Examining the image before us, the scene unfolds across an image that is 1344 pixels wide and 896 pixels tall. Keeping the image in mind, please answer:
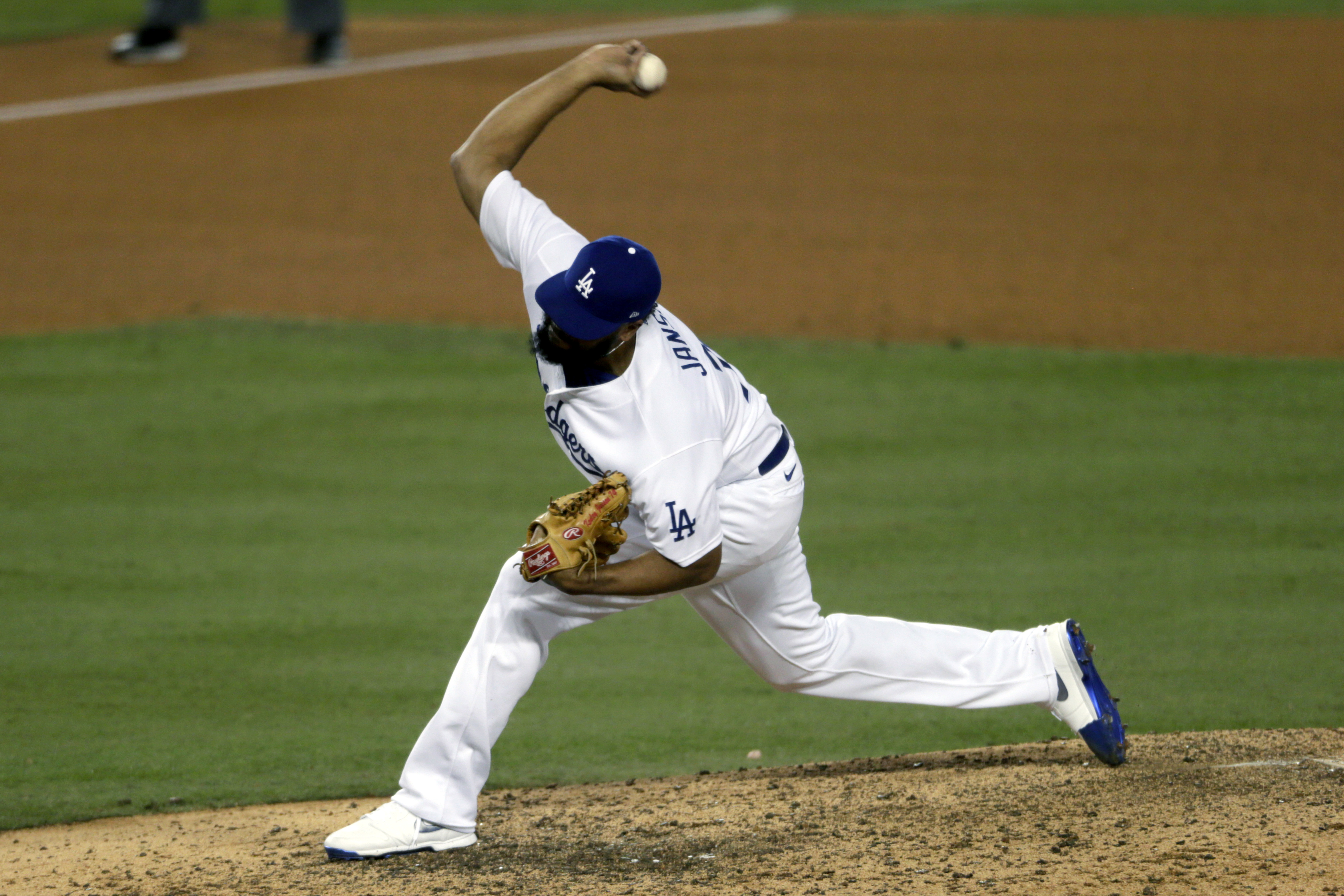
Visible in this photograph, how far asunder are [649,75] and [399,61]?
12.3 m

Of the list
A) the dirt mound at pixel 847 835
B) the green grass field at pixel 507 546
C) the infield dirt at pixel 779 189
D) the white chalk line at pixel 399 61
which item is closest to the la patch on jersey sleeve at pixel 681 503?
the dirt mound at pixel 847 835

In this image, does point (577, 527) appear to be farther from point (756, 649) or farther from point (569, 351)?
point (756, 649)

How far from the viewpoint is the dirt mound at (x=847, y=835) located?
137 inches

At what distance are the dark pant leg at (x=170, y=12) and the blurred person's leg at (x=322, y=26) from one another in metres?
0.94

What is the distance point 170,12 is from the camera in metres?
14.7

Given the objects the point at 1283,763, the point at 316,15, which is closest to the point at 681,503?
the point at 1283,763

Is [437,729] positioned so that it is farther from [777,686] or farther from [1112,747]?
[1112,747]

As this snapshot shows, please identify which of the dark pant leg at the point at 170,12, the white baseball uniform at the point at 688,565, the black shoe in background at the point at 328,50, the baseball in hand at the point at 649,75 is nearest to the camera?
the white baseball uniform at the point at 688,565

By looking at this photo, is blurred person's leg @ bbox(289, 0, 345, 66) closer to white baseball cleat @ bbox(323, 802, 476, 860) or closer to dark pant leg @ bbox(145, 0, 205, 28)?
dark pant leg @ bbox(145, 0, 205, 28)

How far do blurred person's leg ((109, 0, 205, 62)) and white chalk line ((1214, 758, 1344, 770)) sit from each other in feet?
43.3

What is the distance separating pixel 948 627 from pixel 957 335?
602cm

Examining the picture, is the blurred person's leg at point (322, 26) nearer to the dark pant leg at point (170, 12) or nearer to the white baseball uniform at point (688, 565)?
the dark pant leg at point (170, 12)

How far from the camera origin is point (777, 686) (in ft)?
13.5

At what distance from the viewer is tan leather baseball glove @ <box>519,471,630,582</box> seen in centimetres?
344
